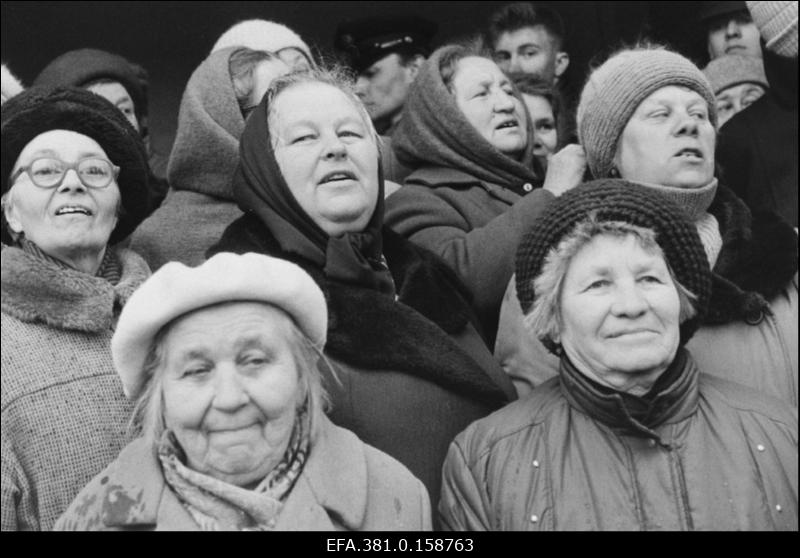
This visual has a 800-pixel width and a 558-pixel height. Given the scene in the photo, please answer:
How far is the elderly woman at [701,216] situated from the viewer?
4117mm

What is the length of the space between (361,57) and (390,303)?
241 centimetres

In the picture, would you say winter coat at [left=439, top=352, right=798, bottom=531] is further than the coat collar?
Yes

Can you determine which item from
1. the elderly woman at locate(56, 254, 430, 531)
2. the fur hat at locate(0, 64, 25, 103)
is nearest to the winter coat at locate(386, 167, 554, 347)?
the elderly woman at locate(56, 254, 430, 531)

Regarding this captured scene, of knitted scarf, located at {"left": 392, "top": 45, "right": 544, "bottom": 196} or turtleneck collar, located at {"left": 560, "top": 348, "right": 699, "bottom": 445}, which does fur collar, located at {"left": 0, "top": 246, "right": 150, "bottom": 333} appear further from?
knitted scarf, located at {"left": 392, "top": 45, "right": 544, "bottom": 196}

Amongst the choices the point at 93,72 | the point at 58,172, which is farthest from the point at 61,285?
the point at 93,72

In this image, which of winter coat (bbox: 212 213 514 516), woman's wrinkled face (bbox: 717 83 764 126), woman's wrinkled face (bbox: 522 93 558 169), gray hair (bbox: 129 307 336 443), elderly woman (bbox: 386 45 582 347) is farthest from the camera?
woman's wrinkled face (bbox: 717 83 764 126)

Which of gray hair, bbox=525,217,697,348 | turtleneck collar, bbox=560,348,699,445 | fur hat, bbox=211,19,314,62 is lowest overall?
turtleneck collar, bbox=560,348,699,445

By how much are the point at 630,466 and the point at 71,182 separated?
65.4 inches

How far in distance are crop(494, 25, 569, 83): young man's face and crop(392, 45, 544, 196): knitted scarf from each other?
1.25 metres

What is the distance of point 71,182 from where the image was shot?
13.1 feet

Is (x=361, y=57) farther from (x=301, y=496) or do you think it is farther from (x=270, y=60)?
(x=301, y=496)

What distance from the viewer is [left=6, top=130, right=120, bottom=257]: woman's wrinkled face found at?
13.0ft

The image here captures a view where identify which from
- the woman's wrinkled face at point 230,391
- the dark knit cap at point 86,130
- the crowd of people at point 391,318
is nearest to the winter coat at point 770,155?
the crowd of people at point 391,318

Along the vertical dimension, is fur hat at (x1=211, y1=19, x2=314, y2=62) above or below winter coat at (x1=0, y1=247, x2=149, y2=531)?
above
